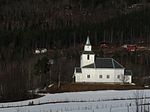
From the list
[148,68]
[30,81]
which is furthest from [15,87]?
[148,68]

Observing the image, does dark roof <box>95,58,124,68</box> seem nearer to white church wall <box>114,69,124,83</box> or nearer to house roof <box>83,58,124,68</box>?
house roof <box>83,58,124,68</box>

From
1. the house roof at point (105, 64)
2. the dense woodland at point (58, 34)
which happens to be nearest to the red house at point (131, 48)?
the dense woodland at point (58, 34)

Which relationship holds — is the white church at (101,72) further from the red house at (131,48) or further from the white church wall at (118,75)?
the red house at (131,48)

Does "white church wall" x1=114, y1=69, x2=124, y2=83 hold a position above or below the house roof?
below

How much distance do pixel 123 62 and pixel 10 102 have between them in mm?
48592

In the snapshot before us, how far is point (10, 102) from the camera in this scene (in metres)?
37.5

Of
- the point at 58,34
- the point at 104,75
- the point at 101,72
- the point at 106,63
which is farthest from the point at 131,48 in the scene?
the point at 101,72

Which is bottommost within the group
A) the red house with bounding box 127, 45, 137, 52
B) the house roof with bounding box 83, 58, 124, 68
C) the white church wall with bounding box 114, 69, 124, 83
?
the white church wall with bounding box 114, 69, 124, 83

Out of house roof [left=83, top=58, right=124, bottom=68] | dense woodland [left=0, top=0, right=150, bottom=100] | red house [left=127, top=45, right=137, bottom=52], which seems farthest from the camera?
red house [left=127, top=45, right=137, bottom=52]

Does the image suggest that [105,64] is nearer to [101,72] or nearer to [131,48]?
[101,72]

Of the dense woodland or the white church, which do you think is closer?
the dense woodland

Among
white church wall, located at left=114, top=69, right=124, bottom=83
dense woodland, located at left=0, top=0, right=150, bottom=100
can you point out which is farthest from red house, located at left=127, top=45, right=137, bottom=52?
white church wall, located at left=114, top=69, right=124, bottom=83

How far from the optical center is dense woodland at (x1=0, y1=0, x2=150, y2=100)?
205 feet

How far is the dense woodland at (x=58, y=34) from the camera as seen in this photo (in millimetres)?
62594
